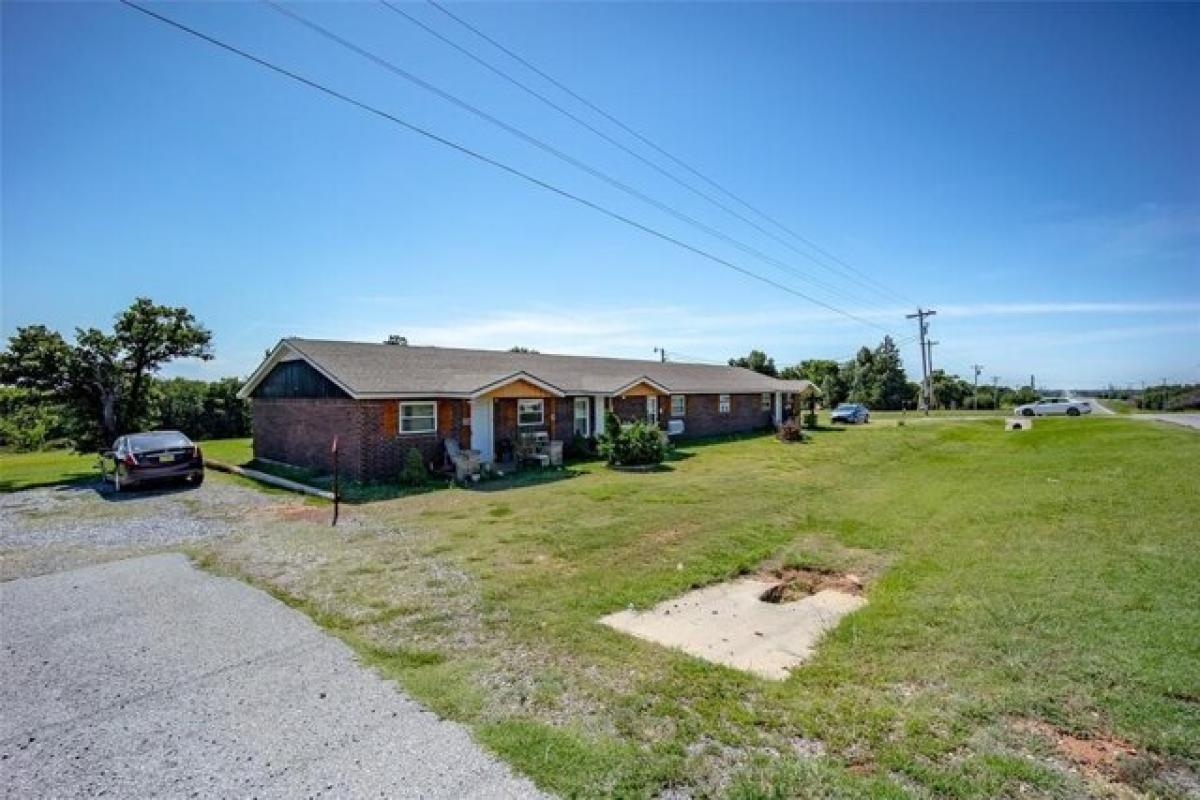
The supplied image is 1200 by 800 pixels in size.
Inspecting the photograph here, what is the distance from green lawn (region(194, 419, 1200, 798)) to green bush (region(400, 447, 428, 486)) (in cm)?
295

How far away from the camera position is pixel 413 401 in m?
17.4

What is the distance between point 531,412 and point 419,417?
434cm

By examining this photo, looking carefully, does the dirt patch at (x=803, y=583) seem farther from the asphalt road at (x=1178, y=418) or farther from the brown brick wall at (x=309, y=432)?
the asphalt road at (x=1178, y=418)

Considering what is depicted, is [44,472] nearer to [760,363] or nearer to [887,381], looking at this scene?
[760,363]

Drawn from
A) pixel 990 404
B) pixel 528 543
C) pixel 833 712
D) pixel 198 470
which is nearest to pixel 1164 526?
pixel 833 712

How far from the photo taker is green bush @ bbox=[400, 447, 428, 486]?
15.9m

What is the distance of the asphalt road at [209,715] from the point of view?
11.7 feet

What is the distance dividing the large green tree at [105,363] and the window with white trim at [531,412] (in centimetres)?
1360

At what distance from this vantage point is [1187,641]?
509 cm

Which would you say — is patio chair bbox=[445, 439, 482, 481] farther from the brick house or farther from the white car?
the white car

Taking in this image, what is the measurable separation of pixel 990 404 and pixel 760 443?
5549 cm

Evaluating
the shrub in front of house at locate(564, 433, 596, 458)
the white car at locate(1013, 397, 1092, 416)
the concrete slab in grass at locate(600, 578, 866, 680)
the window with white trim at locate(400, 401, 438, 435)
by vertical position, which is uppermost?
the window with white trim at locate(400, 401, 438, 435)

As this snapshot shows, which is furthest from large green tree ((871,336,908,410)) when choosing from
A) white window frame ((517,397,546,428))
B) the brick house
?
white window frame ((517,397,546,428))

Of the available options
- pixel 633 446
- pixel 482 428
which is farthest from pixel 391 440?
pixel 633 446
